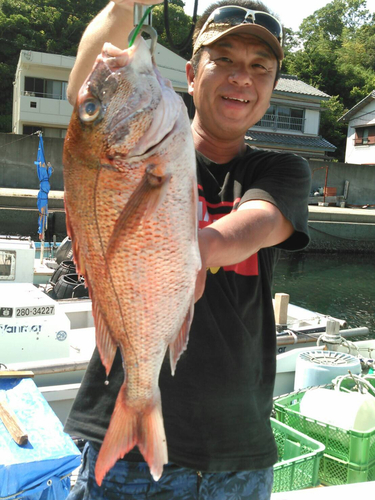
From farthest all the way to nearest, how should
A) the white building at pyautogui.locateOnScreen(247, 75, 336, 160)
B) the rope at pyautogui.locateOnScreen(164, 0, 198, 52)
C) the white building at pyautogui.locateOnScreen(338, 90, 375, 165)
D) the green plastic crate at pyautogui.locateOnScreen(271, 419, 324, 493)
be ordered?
the white building at pyautogui.locateOnScreen(338, 90, 375, 165), the white building at pyautogui.locateOnScreen(247, 75, 336, 160), the green plastic crate at pyautogui.locateOnScreen(271, 419, 324, 493), the rope at pyautogui.locateOnScreen(164, 0, 198, 52)

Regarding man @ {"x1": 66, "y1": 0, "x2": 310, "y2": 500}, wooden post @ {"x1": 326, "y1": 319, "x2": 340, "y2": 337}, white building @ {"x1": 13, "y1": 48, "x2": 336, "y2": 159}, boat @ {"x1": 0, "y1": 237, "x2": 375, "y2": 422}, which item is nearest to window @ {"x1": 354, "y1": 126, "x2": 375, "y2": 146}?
white building @ {"x1": 13, "y1": 48, "x2": 336, "y2": 159}

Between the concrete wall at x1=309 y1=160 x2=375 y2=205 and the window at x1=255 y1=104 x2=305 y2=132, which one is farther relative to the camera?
the window at x1=255 y1=104 x2=305 y2=132

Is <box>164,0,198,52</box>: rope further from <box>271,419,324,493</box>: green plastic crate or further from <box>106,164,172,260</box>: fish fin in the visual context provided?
<box>271,419,324,493</box>: green plastic crate

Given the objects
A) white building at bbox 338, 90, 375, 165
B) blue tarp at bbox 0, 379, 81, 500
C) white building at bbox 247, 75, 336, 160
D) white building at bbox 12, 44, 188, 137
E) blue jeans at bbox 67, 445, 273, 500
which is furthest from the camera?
white building at bbox 338, 90, 375, 165

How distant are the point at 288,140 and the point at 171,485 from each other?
39733mm

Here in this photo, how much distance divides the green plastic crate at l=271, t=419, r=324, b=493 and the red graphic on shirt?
2425mm

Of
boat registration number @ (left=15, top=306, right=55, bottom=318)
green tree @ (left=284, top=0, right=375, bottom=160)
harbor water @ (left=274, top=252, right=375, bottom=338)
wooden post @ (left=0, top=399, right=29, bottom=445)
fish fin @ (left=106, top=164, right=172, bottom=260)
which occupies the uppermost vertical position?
green tree @ (left=284, top=0, right=375, bottom=160)

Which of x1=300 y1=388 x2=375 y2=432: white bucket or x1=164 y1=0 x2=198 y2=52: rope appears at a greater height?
x1=164 y1=0 x2=198 y2=52: rope

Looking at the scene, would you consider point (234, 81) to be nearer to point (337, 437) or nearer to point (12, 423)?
point (12, 423)

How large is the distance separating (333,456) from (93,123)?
14.3 ft

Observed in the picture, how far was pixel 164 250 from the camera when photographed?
1.57 m

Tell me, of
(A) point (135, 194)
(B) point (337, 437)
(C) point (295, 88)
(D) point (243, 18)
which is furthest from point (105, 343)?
(C) point (295, 88)

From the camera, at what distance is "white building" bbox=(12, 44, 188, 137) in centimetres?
3472

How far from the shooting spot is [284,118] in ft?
134
